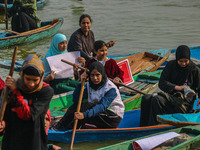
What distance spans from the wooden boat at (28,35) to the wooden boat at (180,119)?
7.15 m

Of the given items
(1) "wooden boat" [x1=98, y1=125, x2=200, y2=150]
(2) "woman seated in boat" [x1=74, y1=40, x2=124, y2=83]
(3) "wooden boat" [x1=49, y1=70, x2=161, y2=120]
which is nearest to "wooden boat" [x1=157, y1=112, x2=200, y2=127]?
(1) "wooden boat" [x1=98, y1=125, x2=200, y2=150]

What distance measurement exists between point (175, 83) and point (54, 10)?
50.5ft

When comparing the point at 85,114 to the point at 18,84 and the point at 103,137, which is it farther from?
the point at 18,84

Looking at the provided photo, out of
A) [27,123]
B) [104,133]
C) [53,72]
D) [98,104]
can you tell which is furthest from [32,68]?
[53,72]

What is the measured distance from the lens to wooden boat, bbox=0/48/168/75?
25.8 feet

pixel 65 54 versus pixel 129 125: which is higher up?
pixel 65 54

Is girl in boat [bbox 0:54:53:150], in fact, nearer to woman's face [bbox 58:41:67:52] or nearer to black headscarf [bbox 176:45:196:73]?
black headscarf [bbox 176:45:196:73]

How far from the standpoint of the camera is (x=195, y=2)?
19.9m

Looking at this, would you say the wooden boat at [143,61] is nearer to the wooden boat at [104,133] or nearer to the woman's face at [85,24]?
the woman's face at [85,24]

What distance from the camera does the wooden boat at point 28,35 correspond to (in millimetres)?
10805

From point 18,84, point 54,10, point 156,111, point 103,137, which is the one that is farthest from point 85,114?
point 54,10

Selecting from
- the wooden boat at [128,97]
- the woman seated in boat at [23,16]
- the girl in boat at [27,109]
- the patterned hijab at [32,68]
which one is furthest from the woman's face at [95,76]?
the woman seated in boat at [23,16]

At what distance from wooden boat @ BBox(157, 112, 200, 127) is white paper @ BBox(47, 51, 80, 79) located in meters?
2.09

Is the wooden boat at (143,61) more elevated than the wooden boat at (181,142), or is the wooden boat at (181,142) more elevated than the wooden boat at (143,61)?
the wooden boat at (143,61)
